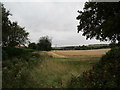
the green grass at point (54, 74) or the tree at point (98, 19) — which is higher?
the tree at point (98, 19)

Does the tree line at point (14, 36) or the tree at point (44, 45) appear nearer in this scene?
the tree line at point (14, 36)

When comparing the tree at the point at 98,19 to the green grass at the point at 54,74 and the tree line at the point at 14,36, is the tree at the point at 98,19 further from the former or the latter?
the tree line at the point at 14,36

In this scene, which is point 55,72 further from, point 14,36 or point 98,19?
point 14,36

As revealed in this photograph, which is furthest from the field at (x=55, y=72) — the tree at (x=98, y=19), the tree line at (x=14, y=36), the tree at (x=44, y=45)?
the tree at (x=44, y=45)

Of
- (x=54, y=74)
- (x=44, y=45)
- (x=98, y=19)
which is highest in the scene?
(x=98, y=19)

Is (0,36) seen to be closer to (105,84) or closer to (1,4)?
(1,4)

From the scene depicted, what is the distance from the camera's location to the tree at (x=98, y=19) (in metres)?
14.7

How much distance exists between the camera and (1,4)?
2192 centimetres

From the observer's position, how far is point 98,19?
18.4m

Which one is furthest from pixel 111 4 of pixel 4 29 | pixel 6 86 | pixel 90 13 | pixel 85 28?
pixel 4 29

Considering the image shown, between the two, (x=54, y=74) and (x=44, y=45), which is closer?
(x=54, y=74)

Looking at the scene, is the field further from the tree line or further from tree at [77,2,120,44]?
the tree line

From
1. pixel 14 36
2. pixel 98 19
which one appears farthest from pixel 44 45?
pixel 98 19

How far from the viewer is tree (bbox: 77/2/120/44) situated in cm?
1473
